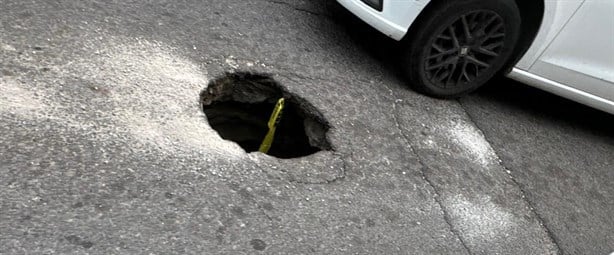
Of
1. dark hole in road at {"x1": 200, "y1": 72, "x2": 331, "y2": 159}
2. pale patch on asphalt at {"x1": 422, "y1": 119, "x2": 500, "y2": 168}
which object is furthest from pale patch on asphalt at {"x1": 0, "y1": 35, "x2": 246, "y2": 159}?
pale patch on asphalt at {"x1": 422, "y1": 119, "x2": 500, "y2": 168}

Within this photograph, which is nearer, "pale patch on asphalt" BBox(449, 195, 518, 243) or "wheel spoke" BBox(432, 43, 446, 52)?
"pale patch on asphalt" BBox(449, 195, 518, 243)

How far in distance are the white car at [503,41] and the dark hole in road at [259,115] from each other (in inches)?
30.3

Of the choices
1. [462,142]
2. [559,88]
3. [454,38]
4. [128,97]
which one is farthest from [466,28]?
[128,97]

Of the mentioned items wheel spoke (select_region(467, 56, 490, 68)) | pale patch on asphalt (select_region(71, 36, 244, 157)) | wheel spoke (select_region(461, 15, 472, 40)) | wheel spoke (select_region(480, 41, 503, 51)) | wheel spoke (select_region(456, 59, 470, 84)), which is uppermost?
wheel spoke (select_region(461, 15, 472, 40))

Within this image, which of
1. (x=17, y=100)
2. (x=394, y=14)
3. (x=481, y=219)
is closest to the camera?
(x=17, y=100)

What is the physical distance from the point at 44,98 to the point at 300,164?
1315 millimetres

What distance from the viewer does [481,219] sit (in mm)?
3453

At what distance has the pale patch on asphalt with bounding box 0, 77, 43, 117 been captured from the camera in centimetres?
287

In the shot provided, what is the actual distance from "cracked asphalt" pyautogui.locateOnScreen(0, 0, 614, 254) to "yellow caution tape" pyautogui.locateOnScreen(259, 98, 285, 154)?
0.42ft

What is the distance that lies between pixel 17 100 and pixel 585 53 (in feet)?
11.1

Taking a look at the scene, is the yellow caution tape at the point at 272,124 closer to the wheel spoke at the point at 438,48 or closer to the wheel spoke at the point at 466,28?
the wheel spoke at the point at 438,48

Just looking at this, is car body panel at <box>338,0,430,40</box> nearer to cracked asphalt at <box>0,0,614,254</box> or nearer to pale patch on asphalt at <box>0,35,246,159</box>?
cracked asphalt at <box>0,0,614,254</box>

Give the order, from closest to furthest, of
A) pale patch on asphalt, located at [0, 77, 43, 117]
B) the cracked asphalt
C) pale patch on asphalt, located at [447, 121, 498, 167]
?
the cracked asphalt < pale patch on asphalt, located at [0, 77, 43, 117] < pale patch on asphalt, located at [447, 121, 498, 167]

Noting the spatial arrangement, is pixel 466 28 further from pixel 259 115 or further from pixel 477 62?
pixel 259 115
